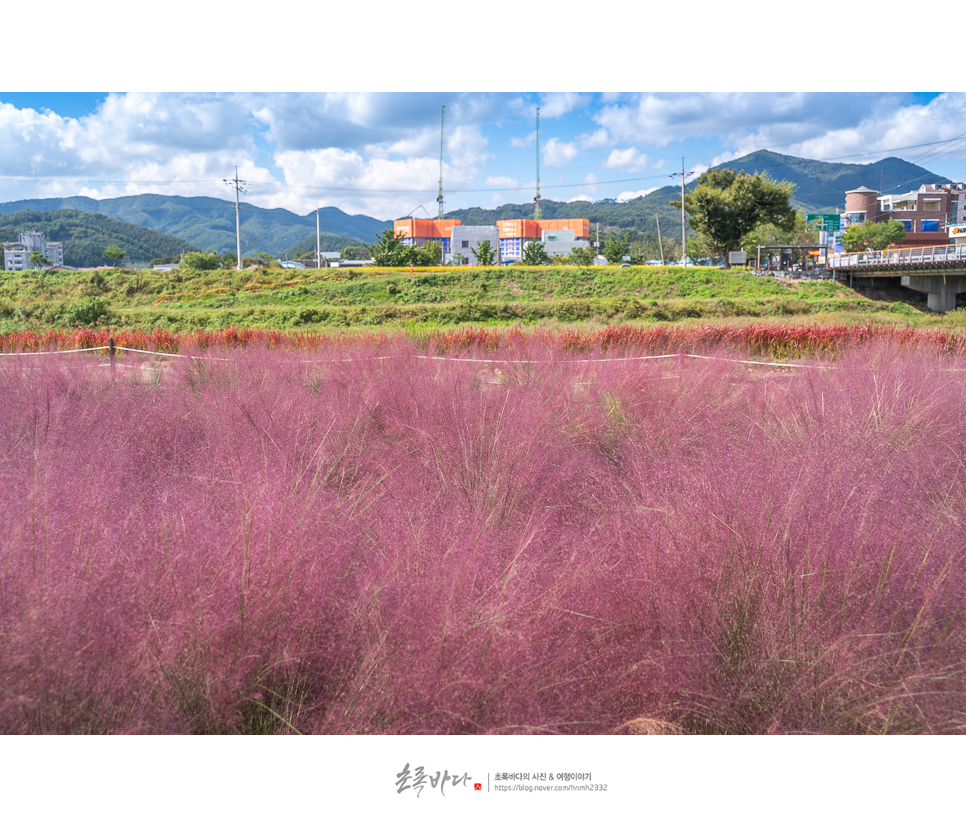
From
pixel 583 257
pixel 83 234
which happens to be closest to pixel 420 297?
pixel 83 234

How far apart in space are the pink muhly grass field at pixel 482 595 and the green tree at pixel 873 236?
257 ft

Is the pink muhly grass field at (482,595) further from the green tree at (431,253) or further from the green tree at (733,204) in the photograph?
the green tree at (431,253)

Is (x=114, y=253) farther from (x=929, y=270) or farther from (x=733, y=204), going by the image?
(x=929, y=270)

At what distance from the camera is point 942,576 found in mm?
1833

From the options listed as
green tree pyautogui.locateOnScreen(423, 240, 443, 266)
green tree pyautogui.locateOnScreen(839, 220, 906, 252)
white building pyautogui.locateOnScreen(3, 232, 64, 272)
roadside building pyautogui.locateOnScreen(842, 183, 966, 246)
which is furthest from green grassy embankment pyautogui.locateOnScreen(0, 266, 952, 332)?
roadside building pyautogui.locateOnScreen(842, 183, 966, 246)

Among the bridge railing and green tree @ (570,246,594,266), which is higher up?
green tree @ (570,246,594,266)

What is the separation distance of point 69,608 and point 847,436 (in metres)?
3.32

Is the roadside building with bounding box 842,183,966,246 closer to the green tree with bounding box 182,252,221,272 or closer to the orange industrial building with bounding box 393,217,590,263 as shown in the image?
the orange industrial building with bounding box 393,217,590,263

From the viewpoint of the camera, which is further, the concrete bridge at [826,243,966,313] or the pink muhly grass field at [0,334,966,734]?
the concrete bridge at [826,243,966,313]

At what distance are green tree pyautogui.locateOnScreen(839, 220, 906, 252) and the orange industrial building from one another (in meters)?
39.3

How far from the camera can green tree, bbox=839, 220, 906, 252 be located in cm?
6669

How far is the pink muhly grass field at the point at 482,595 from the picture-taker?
5.09 ft

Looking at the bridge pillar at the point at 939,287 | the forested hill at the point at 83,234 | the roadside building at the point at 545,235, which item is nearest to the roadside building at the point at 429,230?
the roadside building at the point at 545,235

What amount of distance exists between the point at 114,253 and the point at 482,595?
44.4 meters
